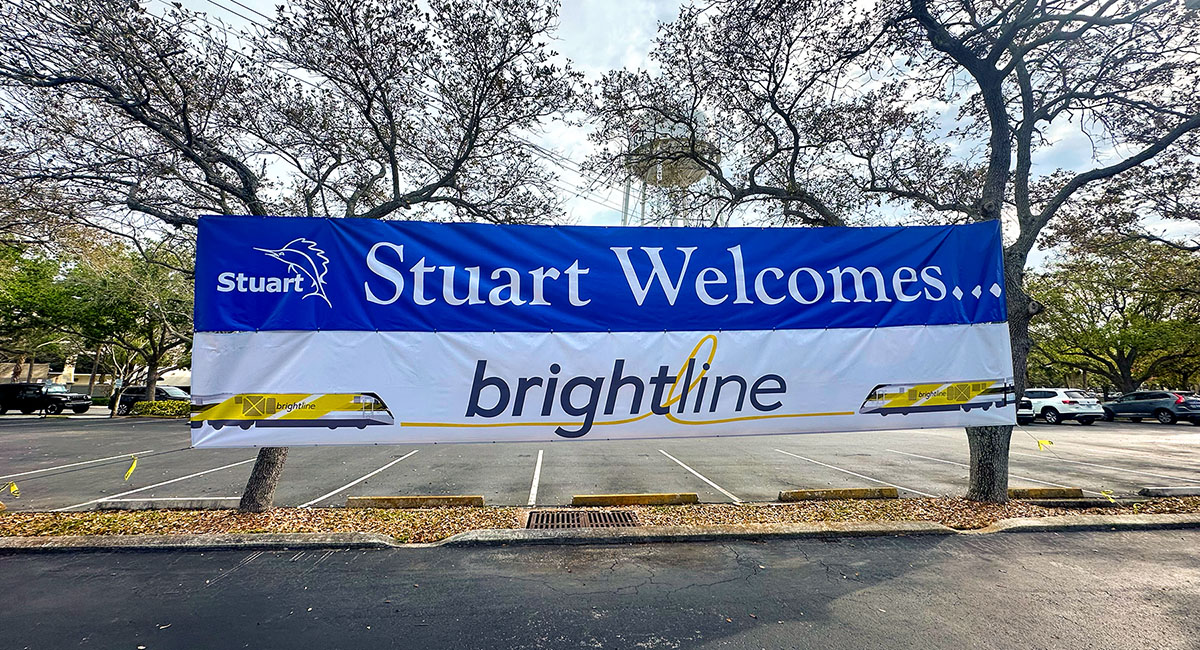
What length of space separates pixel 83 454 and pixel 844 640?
15491 millimetres

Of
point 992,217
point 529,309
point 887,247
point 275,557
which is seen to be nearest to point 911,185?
point 992,217

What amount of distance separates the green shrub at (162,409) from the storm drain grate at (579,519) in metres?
25.8

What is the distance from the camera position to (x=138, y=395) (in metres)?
26.8

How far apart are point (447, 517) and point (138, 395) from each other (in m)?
30.5

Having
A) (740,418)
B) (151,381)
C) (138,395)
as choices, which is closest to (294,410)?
(740,418)

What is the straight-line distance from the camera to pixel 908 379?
4.39 meters

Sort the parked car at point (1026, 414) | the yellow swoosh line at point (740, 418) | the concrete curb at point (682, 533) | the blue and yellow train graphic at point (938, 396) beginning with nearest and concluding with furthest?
the yellow swoosh line at point (740, 418) → the blue and yellow train graphic at point (938, 396) → the concrete curb at point (682, 533) → the parked car at point (1026, 414)

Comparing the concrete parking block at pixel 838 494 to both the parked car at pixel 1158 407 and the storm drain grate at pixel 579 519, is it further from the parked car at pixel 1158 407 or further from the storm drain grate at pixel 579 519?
the parked car at pixel 1158 407

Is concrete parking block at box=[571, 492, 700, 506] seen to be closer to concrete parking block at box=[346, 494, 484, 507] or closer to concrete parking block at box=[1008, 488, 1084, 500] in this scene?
concrete parking block at box=[346, 494, 484, 507]

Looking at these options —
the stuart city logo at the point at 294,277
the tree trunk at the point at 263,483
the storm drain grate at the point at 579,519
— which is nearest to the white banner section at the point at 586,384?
the stuart city logo at the point at 294,277

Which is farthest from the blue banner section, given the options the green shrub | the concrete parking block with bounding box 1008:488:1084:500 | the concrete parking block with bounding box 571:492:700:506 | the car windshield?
the car windshield

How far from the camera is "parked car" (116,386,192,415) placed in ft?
82.9

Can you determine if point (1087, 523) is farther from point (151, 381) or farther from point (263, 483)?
point (151, 381)

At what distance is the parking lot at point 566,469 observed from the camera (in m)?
7.59
